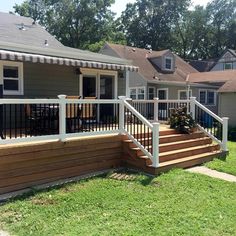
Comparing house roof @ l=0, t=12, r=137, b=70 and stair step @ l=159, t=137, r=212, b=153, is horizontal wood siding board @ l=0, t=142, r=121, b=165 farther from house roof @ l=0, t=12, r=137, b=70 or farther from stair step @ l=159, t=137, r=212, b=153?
house roof @ l=0, t=12, r=137, b=70

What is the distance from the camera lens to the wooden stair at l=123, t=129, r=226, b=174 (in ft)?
28.0

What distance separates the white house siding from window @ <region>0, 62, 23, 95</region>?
46.4 feet

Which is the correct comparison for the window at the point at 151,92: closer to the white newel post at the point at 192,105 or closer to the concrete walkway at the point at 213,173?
the white newel post at the point at 192,105

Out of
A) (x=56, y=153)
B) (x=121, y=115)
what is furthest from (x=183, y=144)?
(x=56, y=153)

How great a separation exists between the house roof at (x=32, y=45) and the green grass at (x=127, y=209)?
4.55 metres

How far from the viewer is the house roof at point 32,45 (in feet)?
32.8

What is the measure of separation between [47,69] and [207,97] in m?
19.7

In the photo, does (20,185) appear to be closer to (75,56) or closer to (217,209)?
(217,209)

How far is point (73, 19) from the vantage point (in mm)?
42312

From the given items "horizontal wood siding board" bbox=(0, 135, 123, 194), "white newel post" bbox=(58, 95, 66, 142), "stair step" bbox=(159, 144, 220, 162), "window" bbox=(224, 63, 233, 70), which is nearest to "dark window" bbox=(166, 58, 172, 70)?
"window" bbox=(224, 63, 233, 70)

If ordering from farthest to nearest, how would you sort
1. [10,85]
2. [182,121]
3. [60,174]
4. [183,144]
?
[182,121]
[10,85]
[183,144]
[60,174]

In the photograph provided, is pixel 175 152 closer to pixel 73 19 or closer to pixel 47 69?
pixel 47 69

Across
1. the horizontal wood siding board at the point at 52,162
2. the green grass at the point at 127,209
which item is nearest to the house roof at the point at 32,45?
the horizontal wood siding board at the point at 52,162

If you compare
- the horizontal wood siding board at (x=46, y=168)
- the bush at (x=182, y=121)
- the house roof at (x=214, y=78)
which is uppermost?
the house roof at (x=214, y=78)
